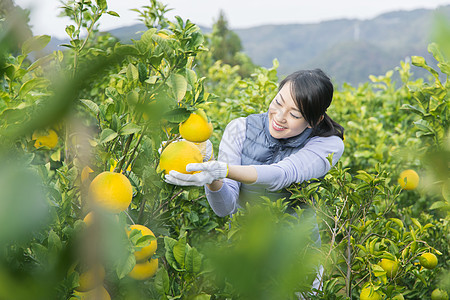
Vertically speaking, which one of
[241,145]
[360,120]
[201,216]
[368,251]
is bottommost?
[360,120]

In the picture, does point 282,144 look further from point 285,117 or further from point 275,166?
point 275,166

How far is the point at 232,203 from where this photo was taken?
1441 millimetres

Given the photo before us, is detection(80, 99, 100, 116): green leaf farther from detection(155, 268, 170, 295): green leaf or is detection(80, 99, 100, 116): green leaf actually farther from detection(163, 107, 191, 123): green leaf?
detection(155, 268, 170, 295): green leaf

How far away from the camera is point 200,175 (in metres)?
1.08

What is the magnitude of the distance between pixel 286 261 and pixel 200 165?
86cm

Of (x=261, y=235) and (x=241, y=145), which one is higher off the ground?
(x=261, y=235)

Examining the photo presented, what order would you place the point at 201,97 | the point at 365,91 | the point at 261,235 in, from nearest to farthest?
the point at 261,235 < the point at 201,97 < the point at 365,91

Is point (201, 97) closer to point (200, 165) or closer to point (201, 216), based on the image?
point (200, 165)

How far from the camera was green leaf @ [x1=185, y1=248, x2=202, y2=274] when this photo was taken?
0.80 m

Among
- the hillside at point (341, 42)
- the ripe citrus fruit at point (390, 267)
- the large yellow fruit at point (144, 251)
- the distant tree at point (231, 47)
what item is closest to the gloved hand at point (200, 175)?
the large yellow fruit at point (144, 251)

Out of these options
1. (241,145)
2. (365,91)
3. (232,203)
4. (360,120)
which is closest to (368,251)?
(232,203)

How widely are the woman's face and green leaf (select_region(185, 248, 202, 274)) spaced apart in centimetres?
79

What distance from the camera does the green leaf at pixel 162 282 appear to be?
2.70 ft

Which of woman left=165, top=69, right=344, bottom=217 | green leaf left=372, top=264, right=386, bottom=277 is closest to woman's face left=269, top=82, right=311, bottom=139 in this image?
woman left=165, top=69, right=344, bottom=217
